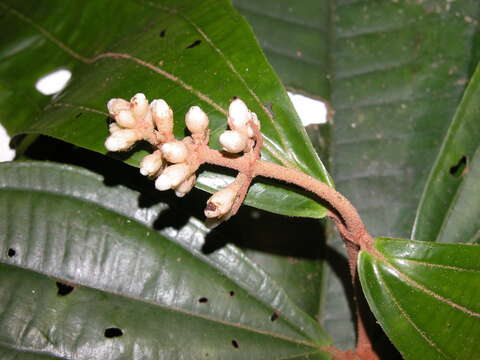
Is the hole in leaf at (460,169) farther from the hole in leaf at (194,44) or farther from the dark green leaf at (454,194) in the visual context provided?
the hole in leaf at (194,44)

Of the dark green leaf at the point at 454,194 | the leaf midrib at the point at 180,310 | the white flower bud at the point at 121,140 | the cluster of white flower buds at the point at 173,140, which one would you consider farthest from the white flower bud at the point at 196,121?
the dark green leaf at the point at 454,194

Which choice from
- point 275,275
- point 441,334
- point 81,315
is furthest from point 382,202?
point 81,315

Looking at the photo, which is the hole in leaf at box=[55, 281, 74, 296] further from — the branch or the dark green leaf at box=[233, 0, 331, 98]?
the dark green leaf at box=[233, 0, 331, 98]

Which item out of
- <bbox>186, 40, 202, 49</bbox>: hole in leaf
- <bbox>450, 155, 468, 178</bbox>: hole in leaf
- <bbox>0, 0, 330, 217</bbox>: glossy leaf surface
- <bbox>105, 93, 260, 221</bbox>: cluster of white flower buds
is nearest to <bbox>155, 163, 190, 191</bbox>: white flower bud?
<bbox>105, 93, 260, 221</bbox>: cluster of white flower buds

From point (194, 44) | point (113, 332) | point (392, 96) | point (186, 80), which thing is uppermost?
point (392, 96)

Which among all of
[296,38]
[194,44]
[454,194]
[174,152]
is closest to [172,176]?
[174,152]

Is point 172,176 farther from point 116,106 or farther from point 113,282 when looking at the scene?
point 113,282
